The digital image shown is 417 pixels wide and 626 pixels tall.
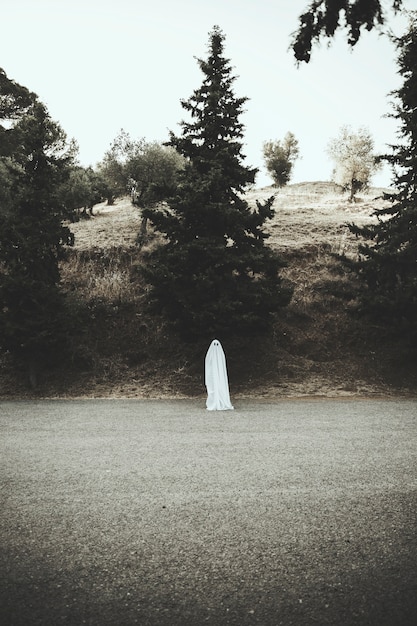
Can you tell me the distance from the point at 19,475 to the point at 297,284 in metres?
17.8

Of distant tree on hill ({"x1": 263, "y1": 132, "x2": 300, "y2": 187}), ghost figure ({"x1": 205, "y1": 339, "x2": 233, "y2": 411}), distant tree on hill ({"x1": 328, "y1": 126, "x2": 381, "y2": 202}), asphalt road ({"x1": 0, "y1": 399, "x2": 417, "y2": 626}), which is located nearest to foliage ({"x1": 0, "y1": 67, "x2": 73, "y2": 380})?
ghost figure ({"x1": 205, "y1": 339, "x2": 233, "y2": 411})

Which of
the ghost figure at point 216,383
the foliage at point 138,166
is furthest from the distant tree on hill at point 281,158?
the ghost figure at point 216,383

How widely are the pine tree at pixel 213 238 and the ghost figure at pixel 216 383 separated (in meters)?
1.45

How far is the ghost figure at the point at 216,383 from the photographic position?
502 inches

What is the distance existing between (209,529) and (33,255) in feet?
43.9

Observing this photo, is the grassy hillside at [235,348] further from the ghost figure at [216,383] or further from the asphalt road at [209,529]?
the asphalt road at [209,529]

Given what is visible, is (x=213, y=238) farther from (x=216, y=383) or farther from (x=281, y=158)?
(x=281, y=158)

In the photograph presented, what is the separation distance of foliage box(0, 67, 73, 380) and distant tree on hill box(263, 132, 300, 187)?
49.4 m

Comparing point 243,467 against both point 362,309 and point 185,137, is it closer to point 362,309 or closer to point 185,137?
point 362,309

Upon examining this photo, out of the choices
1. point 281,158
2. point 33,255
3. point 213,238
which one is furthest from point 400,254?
point 281,158

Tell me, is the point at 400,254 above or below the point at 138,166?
below

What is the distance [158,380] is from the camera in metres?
16.1

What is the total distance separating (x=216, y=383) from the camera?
13.0m

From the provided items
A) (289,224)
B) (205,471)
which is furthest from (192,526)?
(289,224)
